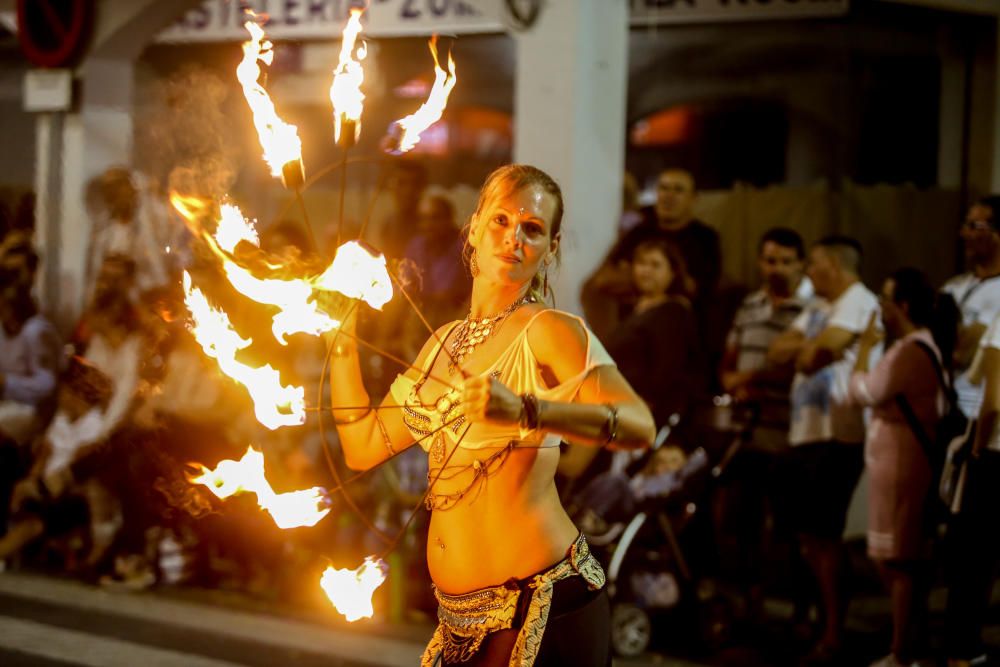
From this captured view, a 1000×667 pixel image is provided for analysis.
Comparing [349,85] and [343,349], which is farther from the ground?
[349,85]

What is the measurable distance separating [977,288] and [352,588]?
14.2 ft

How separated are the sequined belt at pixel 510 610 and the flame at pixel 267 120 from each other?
1361 millimetres

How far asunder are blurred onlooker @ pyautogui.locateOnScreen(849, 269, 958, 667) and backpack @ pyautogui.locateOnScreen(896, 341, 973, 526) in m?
0.01

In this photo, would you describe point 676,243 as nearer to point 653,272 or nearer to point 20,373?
point 653,272

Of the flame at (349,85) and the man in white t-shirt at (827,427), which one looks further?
the man in white t-shirt at (827,427)

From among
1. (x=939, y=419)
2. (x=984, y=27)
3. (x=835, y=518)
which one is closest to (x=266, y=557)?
(x=835, y=518)

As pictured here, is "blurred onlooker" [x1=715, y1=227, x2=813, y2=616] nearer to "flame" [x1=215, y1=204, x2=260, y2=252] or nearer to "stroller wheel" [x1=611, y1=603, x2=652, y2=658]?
"stroller wheel" [x1=611, y1=603, x2=652, y2=658]

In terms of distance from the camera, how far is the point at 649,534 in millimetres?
6820

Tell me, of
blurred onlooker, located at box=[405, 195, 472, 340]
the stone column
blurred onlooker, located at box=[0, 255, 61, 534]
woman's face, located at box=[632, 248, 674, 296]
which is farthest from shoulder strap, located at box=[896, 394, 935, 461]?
blurred onlooker, located at box=[0, 255, 61, 534]

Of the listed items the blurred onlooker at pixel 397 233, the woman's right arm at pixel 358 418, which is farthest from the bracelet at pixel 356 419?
the blurred onlooker at pixel 397 233

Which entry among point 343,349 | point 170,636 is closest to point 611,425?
point 343,349

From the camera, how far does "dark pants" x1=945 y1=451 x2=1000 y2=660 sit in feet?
19.5

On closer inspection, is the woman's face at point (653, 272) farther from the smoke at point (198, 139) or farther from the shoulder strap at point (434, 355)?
the shoulder strap at point (434, 355)

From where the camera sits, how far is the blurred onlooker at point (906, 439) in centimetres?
628
